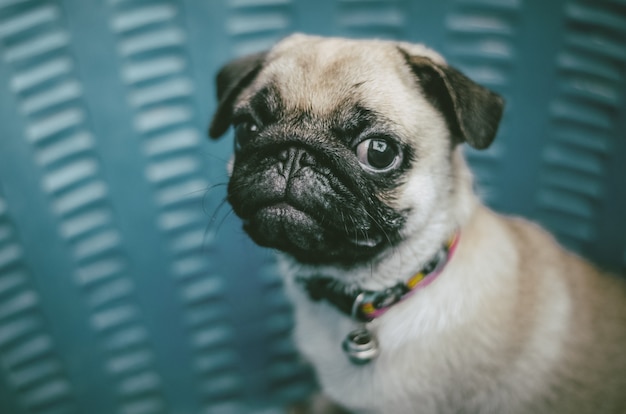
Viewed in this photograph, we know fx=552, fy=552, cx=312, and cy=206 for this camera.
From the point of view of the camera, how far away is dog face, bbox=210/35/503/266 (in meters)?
1.16

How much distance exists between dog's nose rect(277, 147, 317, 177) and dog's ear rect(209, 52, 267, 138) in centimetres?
37

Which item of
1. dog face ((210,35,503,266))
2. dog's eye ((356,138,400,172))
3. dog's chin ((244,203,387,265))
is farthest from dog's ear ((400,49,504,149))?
dog's chin ((244,203,387,265))

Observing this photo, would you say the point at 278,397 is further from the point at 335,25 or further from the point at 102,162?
the point at 335,25

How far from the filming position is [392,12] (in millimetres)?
1726

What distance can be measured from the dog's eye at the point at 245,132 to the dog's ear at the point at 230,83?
0.40 ft

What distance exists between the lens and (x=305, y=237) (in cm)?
118

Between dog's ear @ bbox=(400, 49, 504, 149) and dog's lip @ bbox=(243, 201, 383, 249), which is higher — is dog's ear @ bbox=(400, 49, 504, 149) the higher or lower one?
the higher one

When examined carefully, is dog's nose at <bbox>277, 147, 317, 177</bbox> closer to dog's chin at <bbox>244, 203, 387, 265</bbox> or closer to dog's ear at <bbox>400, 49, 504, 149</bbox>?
dog's chin at <bbox>244, 203, 387, 265</bbox>

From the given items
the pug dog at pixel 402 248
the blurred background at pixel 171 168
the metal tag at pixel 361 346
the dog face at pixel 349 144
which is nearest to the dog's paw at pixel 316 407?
the blurred background at pixel 171 168

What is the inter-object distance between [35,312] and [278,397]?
0.91 metres

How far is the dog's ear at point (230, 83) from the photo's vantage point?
4.79 ft

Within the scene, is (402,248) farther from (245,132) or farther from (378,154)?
(245,132)

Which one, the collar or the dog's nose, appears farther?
the collar

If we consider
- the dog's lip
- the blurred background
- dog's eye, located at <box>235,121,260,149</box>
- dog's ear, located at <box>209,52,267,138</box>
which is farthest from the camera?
the blurred background
